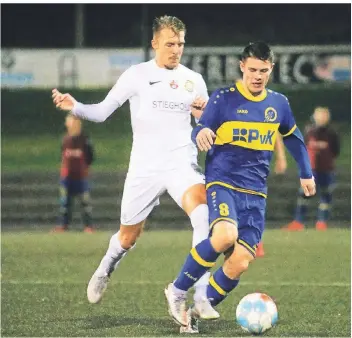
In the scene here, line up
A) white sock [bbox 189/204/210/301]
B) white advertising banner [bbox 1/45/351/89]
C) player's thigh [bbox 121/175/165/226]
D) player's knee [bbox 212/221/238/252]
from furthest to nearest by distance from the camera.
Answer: white advertising banner [bbox 1/45/351/89], player's thigh [bbox 121/175/165/226], white sock [bbox 189/204/210/301], player's knee [bbox 212/221/238/252]

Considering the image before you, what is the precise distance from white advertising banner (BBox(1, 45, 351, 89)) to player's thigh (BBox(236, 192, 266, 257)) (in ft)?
66.4

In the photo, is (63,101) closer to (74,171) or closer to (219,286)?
(219,286)

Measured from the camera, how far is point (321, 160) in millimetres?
20172

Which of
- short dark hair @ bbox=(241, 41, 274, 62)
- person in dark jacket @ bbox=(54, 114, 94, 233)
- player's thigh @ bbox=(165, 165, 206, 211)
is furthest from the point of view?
person in dark jacket @ bbox=(54, 114, 94, 233)

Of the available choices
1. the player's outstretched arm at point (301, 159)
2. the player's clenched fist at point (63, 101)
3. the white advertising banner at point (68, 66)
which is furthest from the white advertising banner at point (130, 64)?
the player's outstretched arm at point (301, 159)

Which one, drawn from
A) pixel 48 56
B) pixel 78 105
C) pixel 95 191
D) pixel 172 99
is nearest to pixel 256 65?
pixel 172 99

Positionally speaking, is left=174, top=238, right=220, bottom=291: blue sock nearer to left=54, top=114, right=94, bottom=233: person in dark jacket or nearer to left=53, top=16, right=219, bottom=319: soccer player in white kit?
left=53, top=16, right=219, bottom=319: soccer player in white kit

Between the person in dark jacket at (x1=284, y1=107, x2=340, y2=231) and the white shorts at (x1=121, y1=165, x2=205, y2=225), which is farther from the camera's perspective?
the person in dark jacket at (x1=284, y1=107, x2=340, y2=231)

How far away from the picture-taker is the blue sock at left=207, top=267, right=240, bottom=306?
26.6 ft

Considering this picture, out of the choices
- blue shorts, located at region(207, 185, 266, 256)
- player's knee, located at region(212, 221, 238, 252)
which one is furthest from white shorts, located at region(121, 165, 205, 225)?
player's knee, located at region(212, 221, 238, 252)

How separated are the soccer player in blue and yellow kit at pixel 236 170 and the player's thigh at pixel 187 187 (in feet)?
1.03

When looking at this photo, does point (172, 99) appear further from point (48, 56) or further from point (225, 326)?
point (48, 56)

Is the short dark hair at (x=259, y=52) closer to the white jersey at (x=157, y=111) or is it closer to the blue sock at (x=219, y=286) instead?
the white jersey at (x=157, y=111)

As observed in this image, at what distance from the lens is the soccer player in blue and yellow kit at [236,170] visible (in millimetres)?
8008
